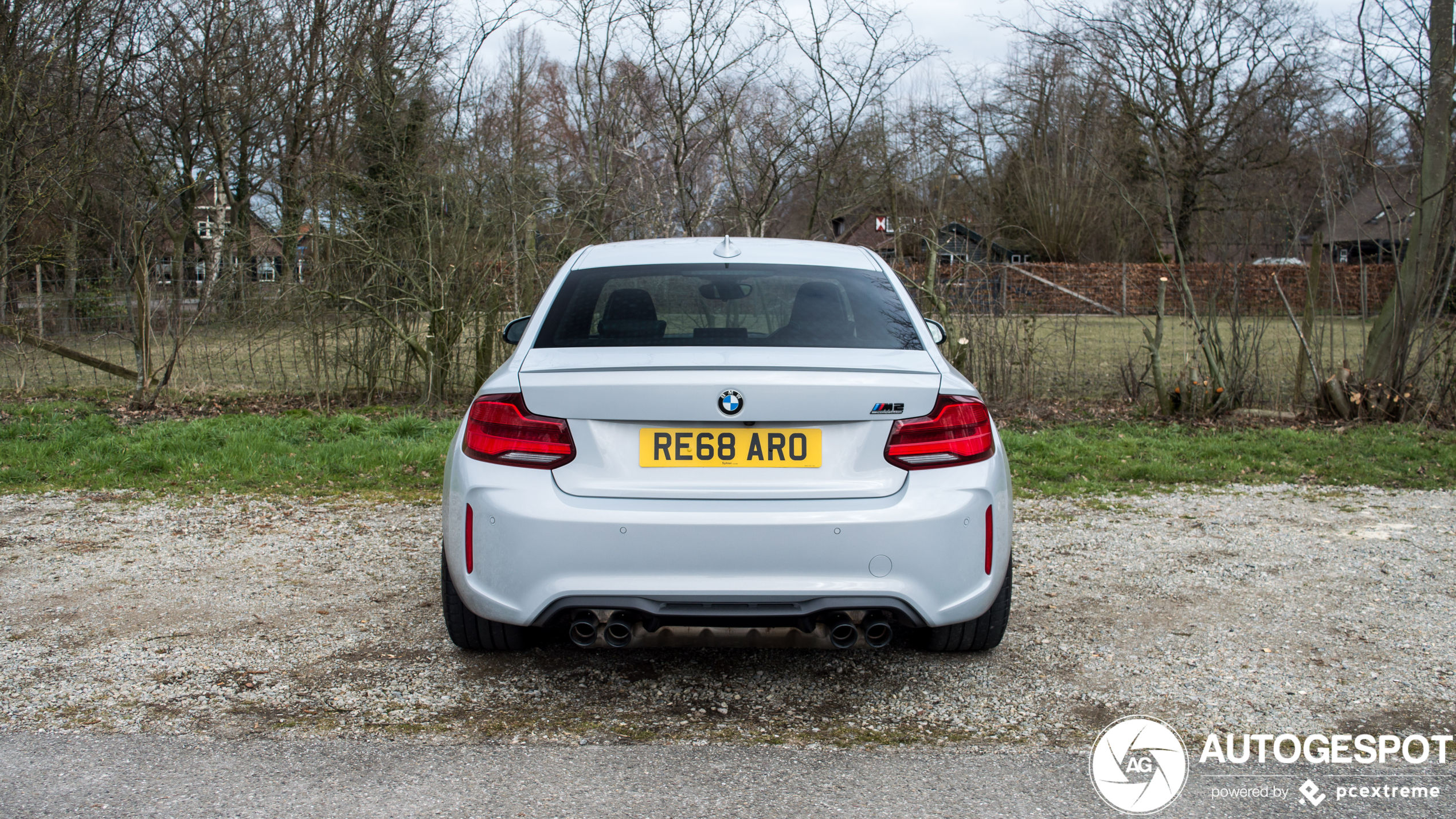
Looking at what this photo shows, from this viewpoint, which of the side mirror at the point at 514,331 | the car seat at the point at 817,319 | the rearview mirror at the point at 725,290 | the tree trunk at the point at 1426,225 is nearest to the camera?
the car seat at the point at 817,319

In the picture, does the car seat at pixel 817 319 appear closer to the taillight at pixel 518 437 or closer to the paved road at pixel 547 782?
the taillight at pixel 518 437

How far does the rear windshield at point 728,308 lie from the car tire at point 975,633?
94 centimetres

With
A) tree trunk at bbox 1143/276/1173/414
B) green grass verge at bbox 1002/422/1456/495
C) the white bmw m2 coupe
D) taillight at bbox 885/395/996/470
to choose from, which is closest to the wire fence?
tree trunk at bbox 1143/276/1173/414

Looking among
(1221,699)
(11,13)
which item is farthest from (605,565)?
(11,13)

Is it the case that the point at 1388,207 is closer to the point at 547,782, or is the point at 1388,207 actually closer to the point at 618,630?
the point at 618,630

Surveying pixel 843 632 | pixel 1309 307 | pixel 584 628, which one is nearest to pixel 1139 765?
pixel 843 632

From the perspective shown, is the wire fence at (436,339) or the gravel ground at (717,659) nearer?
the gravel ground at (717,659)

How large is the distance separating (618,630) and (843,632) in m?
0.67

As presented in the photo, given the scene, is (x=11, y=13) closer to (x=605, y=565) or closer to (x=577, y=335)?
(x=577, y=335)

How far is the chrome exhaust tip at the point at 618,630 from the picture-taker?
312 centimetres

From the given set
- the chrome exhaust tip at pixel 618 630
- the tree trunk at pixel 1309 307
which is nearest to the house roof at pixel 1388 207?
the tree trunk at pixel 1309 307

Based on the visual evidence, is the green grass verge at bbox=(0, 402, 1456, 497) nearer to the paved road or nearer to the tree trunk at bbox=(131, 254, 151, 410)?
the tree trunk at bbox=(131, 254, 151, 410)

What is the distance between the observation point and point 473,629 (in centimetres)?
362

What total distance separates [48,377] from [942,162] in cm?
1046
